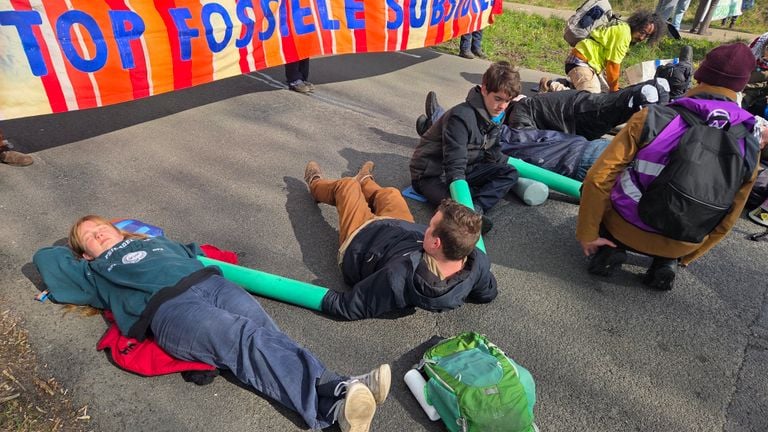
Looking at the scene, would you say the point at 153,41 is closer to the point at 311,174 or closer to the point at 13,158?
the point at 13,158

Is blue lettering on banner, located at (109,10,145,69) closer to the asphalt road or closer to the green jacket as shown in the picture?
the asphalt road

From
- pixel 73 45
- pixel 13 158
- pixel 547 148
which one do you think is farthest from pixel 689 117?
pixel 13 158

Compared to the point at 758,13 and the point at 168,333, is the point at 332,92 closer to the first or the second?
the point at 168,333

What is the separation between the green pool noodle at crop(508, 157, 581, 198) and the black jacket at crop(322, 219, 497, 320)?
190cm

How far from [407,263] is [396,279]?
12 centimetres

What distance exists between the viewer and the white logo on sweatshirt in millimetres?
3100

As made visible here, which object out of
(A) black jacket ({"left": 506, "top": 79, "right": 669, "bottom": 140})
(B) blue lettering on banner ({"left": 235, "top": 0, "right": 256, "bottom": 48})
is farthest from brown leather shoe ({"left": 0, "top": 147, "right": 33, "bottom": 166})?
(A) black jacket ({"left": 506, "top": 79, "right": 669, "bottom": 140})

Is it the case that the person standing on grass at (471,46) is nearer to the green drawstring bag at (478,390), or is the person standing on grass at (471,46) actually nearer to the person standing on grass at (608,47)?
the person standing on grass at (608,47)

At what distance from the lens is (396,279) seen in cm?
304

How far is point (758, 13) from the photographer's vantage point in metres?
15.6

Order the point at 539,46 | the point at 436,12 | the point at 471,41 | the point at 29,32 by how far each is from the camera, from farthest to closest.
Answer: the point at 539,46
the point at 471,41
the point at 436,12
the point at 29,32

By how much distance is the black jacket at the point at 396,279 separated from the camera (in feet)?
9.89

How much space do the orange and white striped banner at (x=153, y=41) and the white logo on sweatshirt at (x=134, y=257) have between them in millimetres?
2569

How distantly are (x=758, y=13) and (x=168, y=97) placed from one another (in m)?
17.6
